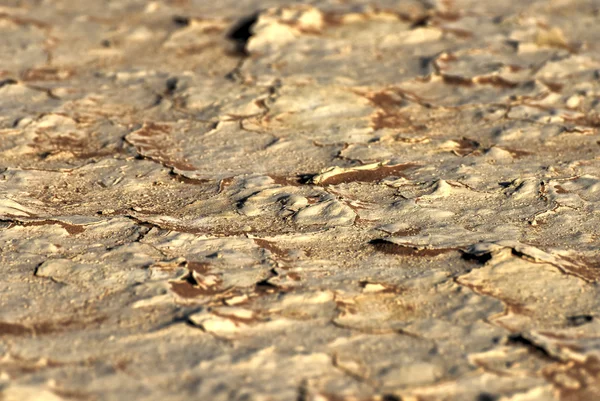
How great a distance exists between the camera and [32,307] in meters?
2.02

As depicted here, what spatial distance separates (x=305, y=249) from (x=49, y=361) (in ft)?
2.43

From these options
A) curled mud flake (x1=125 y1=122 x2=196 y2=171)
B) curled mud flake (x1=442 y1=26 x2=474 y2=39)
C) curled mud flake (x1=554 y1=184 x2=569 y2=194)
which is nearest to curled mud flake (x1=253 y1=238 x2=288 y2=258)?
curled mud flake (x1=125 y1=122 x2=196 y2=171)

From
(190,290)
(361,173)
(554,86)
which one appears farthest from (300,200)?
(554,86)

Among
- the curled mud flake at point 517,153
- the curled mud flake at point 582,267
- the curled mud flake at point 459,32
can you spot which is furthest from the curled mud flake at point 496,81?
the curled mud flake at point 582,267

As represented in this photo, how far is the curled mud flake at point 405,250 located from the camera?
2254mm

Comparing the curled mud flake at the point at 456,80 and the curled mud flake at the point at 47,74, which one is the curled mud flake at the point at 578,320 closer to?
the curled mud flake at the point at 456,80

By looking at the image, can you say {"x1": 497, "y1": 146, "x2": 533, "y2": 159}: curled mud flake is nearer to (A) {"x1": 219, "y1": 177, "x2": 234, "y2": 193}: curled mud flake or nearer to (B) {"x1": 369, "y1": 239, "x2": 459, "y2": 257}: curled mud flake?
(B) {"x1": 369, "y1": 239, "x2": 459, "y2": 257}: curled mud flake

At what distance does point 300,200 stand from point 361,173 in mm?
304

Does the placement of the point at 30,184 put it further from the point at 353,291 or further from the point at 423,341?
the point at 423,341

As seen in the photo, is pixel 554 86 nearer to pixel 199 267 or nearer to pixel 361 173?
pixel 361 173

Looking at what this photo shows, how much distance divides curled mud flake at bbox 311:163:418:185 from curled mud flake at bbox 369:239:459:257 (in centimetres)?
44

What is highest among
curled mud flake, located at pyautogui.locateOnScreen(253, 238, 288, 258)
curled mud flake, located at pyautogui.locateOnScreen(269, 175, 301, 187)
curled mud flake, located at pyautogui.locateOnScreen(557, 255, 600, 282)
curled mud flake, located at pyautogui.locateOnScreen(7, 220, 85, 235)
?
curled mud flake, located at pyautogui.locateOnScreen(557, 255, 600, 282)

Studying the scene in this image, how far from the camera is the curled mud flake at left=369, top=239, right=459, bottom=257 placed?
2.25 meters

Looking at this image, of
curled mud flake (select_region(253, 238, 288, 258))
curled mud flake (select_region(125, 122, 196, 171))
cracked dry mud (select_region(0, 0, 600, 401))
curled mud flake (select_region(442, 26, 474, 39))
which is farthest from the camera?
curled mud flake (select_region(442, 26, 474, 39))
